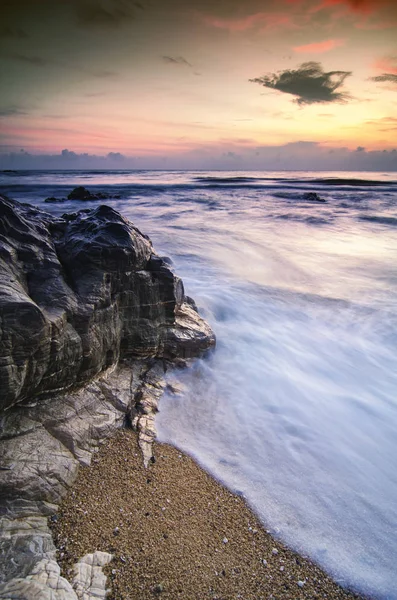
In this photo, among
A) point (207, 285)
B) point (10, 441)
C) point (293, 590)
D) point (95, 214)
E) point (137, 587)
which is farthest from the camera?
point (207, 285)

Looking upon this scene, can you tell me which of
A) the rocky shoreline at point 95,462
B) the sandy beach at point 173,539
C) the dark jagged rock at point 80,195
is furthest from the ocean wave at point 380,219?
the sandy beach at point 173,539

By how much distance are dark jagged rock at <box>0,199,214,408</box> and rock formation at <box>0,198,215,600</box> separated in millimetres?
11

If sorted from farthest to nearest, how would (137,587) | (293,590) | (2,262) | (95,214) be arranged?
(95,214) < (2,262) < (293,590) < (137,587)

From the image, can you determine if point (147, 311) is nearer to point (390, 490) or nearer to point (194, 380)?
point (194, 380)

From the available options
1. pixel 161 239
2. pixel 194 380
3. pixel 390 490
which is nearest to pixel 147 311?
pixel 194 380

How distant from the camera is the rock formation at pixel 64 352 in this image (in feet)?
8.52

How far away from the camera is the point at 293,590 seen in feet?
8.06

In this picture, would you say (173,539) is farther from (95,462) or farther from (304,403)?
(304,403)

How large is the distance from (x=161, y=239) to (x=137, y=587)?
37.1 feet

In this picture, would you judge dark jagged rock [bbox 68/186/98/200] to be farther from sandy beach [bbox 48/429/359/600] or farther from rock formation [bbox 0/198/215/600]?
sandy beach [bbox 48/429/359/600]

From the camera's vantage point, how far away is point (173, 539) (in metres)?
2.64

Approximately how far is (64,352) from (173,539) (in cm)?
175

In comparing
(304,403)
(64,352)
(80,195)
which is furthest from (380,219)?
(64,352)

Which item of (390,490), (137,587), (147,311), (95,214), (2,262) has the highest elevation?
(95,214)
